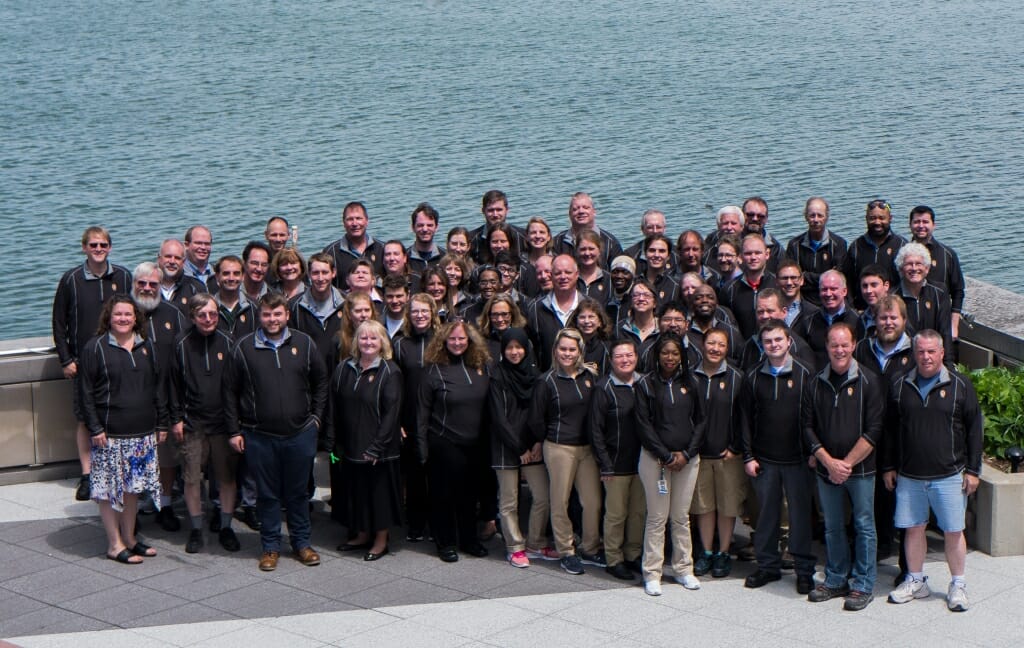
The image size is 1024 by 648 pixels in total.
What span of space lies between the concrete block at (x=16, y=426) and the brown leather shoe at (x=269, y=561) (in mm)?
2708

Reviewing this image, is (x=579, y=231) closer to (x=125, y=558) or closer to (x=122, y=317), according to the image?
(x=122, y=317)

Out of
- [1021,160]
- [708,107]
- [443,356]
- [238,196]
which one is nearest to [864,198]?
[1021,160]

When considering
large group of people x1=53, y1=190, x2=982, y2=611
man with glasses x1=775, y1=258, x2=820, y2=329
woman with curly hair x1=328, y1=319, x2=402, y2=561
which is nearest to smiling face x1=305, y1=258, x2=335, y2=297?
large group of people x1=53, y1=190, x2=982, y2=611

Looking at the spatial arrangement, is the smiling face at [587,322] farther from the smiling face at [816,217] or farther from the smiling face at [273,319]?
the smiling face at [816,217]

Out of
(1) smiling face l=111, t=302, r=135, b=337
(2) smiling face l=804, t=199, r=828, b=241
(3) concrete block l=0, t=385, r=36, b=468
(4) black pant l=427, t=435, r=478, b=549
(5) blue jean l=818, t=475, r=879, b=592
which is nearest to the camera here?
(5) blue jean l=818, t=475, r=879, b=592

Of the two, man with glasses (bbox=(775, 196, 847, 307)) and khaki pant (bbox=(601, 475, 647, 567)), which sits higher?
man with glasses (bbox=(775, 196, 847, 307))

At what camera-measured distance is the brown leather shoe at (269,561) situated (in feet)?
34.9

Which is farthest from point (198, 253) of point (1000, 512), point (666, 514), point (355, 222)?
point (1000, 512)

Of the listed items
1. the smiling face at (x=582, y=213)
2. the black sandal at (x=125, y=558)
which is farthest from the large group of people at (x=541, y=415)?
the smiling face at (x=582, y=213)

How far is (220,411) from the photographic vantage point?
10.9m

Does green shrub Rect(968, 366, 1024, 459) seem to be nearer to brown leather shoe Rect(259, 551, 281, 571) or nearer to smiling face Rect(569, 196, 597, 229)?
smiling face Rect(569, 196, 597, 229)

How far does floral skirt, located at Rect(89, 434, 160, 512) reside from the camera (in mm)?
10656

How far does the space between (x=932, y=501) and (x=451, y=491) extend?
10.8 ft

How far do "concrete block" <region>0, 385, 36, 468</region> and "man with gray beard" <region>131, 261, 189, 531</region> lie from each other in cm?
146
